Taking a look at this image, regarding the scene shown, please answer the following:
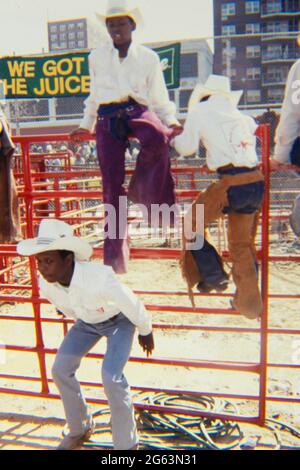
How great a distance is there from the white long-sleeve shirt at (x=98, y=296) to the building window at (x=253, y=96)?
32.7 m

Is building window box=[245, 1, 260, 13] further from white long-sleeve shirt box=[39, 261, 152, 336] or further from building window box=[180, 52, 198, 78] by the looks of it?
white long-sleeve shirt box=[39, 261, 152, 336]

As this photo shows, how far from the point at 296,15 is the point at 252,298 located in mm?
36095

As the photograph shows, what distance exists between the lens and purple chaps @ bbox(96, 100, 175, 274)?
8.81ft

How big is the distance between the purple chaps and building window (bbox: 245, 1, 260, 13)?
40.2 meters

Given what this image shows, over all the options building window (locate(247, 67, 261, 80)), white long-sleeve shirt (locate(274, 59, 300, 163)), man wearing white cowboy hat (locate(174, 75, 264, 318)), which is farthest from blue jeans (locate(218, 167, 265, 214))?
building window (locate(247, 67, 261, 80))

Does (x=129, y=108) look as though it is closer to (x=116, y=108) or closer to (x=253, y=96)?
(x=116, y=108)

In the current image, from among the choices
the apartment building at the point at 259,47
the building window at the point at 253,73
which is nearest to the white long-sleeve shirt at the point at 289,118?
the apartment building at the point at 259,47

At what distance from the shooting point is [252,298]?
2.86m

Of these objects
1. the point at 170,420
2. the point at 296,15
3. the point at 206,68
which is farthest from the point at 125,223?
the point at 296,15

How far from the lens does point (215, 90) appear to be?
8.88 feet

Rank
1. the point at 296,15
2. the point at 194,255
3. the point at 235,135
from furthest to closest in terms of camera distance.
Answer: the point at 296,15 → the point at 194,255 → the point at 235,135

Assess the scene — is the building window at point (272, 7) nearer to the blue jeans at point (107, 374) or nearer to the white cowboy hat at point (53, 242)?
the white cowboy hat at point (53, 242)

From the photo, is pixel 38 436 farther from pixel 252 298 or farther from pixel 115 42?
pixel 115 42

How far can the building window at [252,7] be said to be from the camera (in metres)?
38.3
